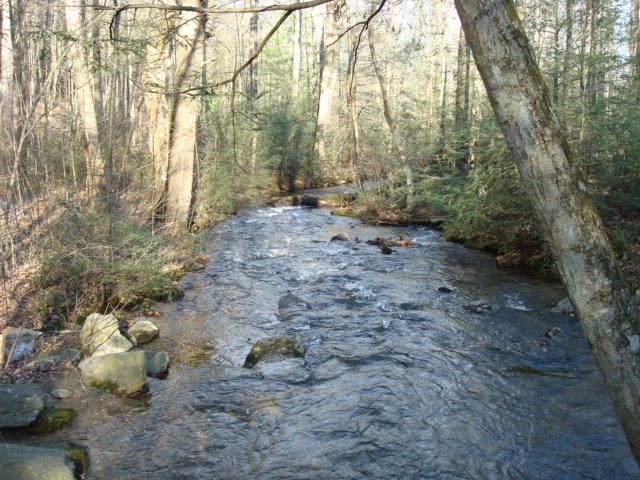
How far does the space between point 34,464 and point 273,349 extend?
2.95 m

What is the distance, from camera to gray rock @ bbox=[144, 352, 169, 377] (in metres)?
5.65

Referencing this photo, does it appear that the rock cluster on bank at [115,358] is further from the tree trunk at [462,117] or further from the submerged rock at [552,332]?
the tree trunk at [462,117]

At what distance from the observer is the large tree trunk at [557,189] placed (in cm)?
239

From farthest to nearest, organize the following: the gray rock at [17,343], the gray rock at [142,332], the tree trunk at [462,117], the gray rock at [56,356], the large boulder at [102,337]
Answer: the tree trunk at [462,117]
the gray rock at [142,332]
the large boulder at [102,337]
the gray rock at [56,356]
the gray rock at [17,343]

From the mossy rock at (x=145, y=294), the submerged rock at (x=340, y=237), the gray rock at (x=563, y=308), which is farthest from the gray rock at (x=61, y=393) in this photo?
the submerged rock at (x=340, y=237)

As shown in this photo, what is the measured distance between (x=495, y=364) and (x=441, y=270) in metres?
4.40

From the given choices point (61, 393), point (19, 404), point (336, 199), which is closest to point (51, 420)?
point (19, 404)

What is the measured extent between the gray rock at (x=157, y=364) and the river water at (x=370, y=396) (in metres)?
0.13

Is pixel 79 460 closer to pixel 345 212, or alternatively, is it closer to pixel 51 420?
pixel 51 420

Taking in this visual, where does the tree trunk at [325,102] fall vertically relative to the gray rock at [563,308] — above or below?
above

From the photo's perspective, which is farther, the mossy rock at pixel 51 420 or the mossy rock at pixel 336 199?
the mossy rock at pixel 336 199

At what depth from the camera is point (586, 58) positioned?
9.55 meters

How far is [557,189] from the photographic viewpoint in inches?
93.6

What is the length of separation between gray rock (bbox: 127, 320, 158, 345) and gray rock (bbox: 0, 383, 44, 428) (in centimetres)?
175
